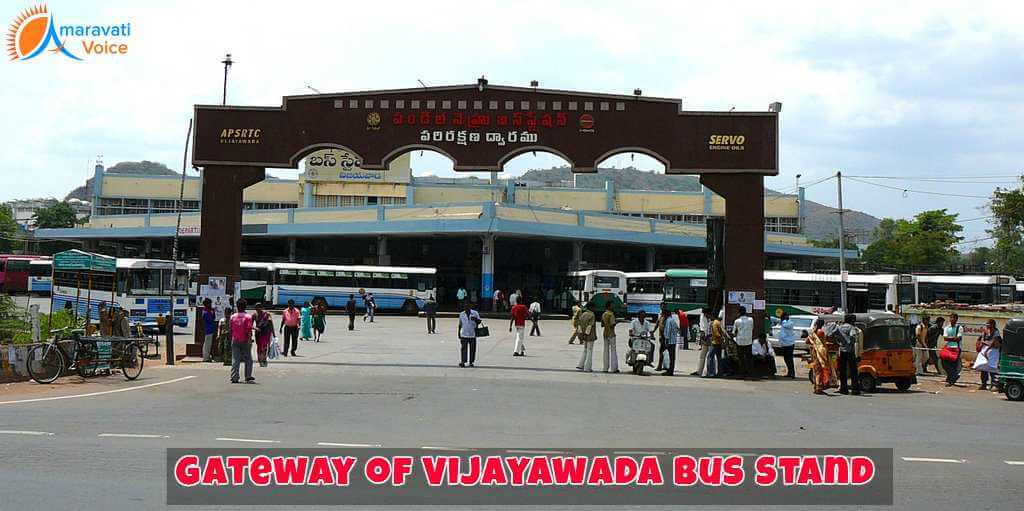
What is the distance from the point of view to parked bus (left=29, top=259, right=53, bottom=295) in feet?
195

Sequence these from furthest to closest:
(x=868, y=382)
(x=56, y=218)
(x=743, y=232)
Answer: (x=56, y=218) → (x=743, y=232) → (x=868, y=382)

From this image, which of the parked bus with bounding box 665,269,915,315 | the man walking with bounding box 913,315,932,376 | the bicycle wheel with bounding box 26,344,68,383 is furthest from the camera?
the parked bus with bounding box 665,269,915,315

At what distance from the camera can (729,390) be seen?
1852 centimetres

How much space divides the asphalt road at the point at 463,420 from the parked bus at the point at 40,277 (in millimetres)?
46707

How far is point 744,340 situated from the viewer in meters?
20.9

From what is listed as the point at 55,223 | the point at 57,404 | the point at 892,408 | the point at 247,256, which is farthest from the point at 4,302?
the point at 55,223

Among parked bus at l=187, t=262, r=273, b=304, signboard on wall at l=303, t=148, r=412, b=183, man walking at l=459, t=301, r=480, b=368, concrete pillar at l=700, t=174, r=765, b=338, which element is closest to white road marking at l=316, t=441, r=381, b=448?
man walking at l=459, t=301, r=480, b=368

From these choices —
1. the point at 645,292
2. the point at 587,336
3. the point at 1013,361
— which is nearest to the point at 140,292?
the point at 587,336

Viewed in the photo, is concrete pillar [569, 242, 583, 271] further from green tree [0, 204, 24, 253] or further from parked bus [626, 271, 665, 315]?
green tree [0, 204, 24, 253]

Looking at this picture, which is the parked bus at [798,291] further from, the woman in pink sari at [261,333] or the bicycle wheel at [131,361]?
the bicycle wheel at [131,361]

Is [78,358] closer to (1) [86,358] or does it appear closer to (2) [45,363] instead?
(1) [86,358]

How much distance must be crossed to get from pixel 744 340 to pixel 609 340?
3432mm

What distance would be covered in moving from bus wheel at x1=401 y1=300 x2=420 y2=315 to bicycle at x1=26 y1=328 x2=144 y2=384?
1350 inches

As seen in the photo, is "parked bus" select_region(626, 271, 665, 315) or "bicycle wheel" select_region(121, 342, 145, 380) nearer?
"bicycle wheel" select_region(121, 342, 145, 380)
